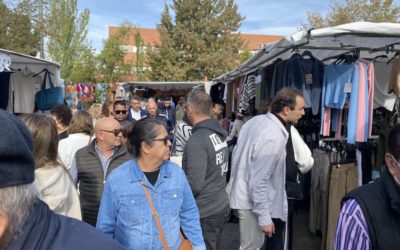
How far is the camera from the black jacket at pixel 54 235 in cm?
99

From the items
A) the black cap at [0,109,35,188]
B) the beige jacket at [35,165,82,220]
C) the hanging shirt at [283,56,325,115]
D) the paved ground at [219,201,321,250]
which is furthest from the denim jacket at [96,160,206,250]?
the paved ground at [219,201,321,250]

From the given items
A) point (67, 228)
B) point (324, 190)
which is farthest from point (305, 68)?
point (67, 228)

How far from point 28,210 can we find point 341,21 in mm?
18966

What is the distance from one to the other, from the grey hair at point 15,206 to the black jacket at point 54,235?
0.04 feet

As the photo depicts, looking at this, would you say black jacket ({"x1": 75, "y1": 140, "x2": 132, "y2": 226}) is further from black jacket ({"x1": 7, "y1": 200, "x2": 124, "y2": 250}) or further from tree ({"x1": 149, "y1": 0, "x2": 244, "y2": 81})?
tree ({"x1": 149, "y1": 0, "x2": 244, "y2": 81})

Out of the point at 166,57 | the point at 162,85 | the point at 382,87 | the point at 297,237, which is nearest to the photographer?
the point at 382,87

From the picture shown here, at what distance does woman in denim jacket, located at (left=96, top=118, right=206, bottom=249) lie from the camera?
7.47 feet

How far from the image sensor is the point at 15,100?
7062 millimetres

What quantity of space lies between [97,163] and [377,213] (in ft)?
7.23

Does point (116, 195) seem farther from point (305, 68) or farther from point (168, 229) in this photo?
point (305, 68)

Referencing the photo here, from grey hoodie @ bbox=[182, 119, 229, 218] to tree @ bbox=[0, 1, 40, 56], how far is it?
1207 centimetres

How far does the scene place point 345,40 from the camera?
15.8 feet

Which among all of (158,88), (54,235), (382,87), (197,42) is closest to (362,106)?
(382,87)

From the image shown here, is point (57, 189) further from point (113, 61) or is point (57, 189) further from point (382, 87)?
point (113, 61)
